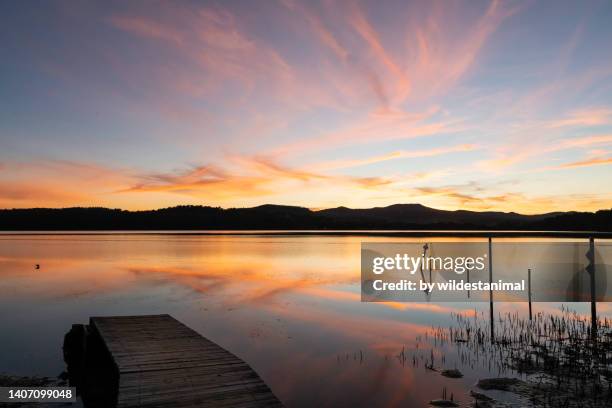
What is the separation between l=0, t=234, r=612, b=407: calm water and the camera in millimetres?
13578

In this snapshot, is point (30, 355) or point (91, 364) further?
point (30, 355)

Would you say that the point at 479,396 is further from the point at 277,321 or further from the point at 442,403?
the point at 277,321

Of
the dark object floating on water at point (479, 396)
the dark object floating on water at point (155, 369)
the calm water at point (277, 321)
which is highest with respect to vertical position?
the dark object floating on water at point (155, 369)

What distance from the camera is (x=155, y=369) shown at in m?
10.3

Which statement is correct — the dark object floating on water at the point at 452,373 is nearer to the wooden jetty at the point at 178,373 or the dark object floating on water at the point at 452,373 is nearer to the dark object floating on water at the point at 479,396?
the dark object floating on water at the point at 479,396

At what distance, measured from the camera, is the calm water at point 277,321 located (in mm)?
13578

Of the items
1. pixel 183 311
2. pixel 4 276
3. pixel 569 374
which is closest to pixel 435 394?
pixel 569 374

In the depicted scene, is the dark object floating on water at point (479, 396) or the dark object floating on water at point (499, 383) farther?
the dark object floating on water at point (499, 383)

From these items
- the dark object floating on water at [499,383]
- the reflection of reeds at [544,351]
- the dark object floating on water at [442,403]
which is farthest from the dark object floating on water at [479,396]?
the reflection of reeds at [544,351]

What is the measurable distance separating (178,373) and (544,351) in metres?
12.6

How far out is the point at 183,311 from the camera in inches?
1047

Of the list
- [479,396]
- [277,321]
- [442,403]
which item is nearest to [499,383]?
[479,396]

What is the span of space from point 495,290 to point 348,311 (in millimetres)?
14890

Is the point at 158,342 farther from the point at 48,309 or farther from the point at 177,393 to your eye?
the point at 48,309
